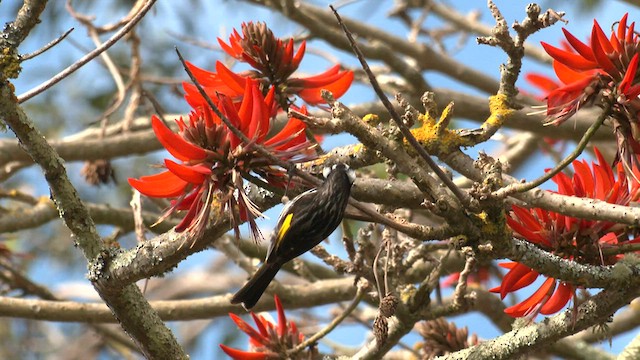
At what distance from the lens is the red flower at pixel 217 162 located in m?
1.80

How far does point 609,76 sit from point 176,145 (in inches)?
35.8

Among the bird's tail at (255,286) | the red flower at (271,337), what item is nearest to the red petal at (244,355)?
the red flower at (271,337)

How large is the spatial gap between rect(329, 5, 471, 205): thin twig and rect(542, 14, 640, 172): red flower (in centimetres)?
41

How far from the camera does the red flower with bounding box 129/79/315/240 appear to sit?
180 cm

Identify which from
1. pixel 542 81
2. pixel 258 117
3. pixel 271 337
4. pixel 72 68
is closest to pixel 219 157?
pixel 258 117

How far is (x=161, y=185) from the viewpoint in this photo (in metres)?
1.83

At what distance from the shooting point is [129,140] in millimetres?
3521

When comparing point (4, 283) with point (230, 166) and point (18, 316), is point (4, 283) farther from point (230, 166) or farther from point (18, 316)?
point (230, 166)

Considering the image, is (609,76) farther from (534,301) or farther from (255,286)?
(255,286)

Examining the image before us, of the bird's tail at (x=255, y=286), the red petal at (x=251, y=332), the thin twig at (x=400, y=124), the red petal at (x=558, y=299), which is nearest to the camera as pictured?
the thin twig at (x=400, y=124)

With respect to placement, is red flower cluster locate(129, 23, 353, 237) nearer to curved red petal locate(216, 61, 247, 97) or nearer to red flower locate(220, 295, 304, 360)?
curved red petal locate(216, 61, 247, 97)

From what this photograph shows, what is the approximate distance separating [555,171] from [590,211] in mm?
265

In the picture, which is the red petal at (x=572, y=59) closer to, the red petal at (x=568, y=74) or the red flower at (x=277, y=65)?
the red petal at (x=568, y=74)

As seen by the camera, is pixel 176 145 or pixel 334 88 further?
pixel 334 88
